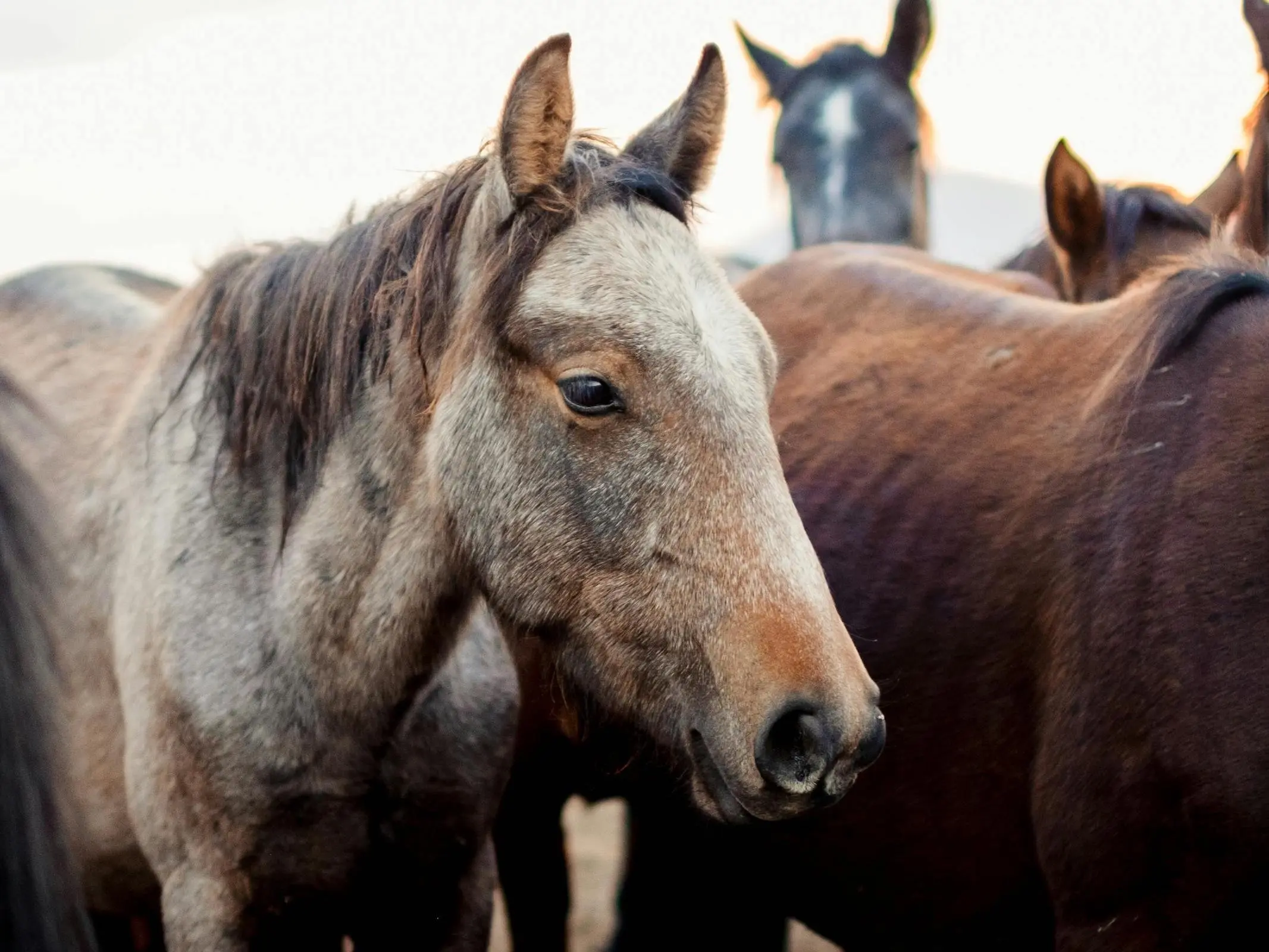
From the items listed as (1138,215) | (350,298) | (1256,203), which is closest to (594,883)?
(1138,215)

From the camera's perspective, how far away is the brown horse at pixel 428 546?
227 centimetres

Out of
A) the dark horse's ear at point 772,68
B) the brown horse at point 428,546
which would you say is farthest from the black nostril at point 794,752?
the dark horse's ear at point 772,68

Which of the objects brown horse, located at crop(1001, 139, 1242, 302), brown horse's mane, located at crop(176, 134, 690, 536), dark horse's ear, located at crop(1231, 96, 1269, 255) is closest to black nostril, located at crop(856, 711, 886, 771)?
brown horse's mane, located at crop(176, 134, 690, 536)

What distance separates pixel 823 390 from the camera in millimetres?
A: 3990

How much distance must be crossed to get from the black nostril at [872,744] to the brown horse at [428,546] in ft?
0.04

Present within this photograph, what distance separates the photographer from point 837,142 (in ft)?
22.8

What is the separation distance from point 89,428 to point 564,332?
162cm

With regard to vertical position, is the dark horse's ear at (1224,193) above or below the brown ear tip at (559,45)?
below

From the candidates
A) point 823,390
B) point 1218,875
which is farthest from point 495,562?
point 823,390

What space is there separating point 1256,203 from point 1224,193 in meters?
1.38

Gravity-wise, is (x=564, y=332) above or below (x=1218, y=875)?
above

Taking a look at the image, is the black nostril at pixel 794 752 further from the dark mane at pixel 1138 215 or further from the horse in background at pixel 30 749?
the dark mane at pixel 1138 215

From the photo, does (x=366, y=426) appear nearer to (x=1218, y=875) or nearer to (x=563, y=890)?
(x=1218, y=875)

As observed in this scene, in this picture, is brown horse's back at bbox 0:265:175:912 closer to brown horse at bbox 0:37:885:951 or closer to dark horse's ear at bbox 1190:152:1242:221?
brown horse at bbox 0:37:885:951
